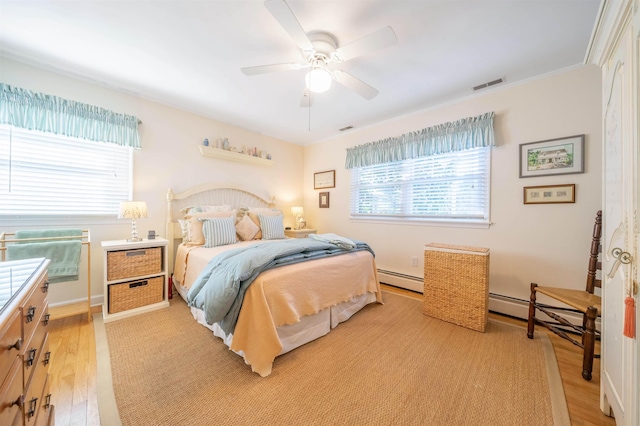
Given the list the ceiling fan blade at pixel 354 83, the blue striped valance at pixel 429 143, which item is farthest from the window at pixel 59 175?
the blue striped valance at pixel 429 143

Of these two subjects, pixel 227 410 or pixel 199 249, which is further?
pixel 199 249

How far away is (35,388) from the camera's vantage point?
907 millimetres

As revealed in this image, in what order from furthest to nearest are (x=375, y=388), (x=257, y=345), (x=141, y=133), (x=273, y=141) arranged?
1. (x=273, y=141)
2. (x=141, y=133)
3. (x=257, y=345)
4. (x=375, y=388)

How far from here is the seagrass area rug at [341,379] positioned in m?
1.28

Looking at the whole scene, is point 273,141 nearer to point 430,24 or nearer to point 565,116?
point 430,24

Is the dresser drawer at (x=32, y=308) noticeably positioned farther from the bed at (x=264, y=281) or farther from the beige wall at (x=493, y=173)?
the beige wall at (x=493, y=173)

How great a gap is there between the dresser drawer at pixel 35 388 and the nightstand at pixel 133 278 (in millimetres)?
1419

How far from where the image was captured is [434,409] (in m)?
1.33

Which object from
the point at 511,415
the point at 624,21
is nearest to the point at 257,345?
the point at 511,415

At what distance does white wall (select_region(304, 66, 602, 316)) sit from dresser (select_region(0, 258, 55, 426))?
339 cm

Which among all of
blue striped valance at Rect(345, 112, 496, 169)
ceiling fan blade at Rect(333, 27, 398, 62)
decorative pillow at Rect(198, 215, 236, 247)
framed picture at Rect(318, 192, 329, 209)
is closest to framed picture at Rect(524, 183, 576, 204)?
blue striped valance at Rect(345, 112, 496, 169)

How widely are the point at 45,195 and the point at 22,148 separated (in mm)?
479

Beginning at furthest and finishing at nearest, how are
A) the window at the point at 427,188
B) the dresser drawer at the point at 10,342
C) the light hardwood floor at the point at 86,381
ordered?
the window at the point at 427,188, the light hardwood floor at the point at 86,381, the dresser drawer at the point at 10,342

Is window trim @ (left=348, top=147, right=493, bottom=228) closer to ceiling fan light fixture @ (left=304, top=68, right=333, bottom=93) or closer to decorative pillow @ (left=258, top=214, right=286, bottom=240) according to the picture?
decorative pillow @ (left=258, top=214, right=286, bottom=240)
